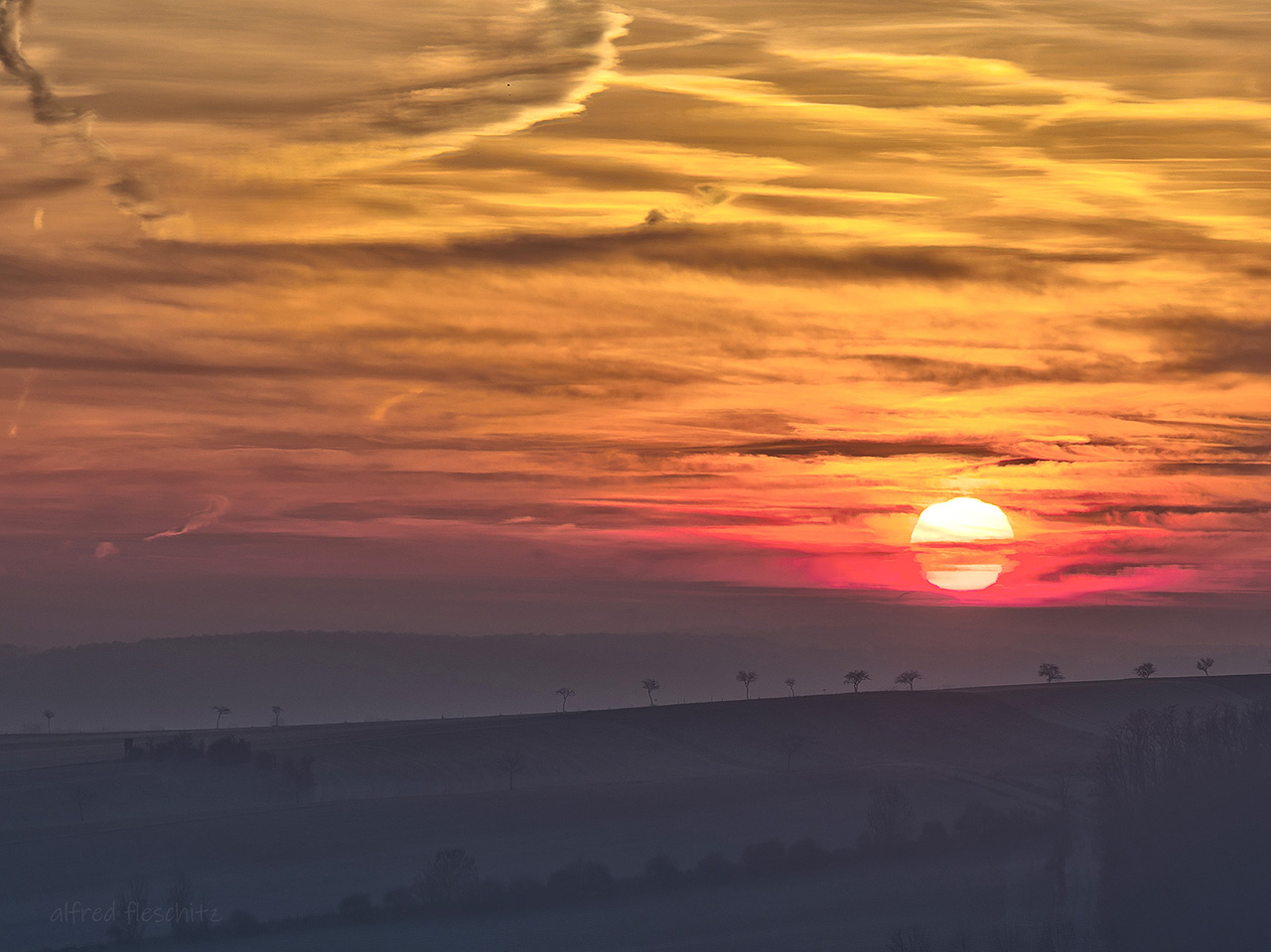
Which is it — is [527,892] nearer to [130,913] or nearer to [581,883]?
[581,883]

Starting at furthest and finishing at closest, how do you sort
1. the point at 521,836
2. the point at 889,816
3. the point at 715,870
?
the point at 889,816 → the point at 521,836 → the point at 715,870

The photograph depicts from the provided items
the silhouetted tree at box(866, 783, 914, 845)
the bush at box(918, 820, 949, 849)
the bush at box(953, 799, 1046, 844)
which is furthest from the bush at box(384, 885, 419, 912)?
the bush at box(953, 799, 1046, 844)

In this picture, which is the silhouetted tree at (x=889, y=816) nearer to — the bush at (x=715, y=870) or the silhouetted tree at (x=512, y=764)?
the bush at (x=715, y=870)

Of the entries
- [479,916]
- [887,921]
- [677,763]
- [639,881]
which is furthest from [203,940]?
[677,763]

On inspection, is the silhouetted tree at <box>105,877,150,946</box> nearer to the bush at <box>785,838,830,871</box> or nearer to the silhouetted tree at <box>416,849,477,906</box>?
the silhouetted tree at <box>416,849,477,906</box>

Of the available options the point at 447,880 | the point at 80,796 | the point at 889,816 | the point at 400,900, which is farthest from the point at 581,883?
the point at 80,796

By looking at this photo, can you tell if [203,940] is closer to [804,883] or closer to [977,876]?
[804,883]
